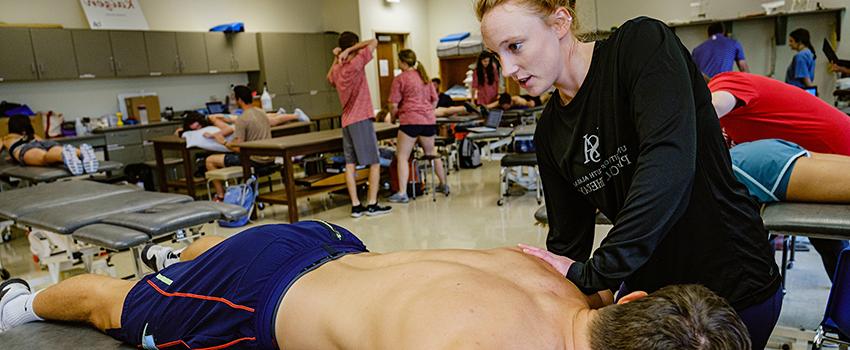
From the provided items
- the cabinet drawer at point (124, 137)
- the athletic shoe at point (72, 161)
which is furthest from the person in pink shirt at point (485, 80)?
the athletic shoe at point (72, 161)

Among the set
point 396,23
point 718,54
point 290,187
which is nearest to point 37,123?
point 290,187

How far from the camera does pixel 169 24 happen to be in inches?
283

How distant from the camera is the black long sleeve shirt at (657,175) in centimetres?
95

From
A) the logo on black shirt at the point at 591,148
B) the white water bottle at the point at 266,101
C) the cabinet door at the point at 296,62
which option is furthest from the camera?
the cabinet door at the point at 296,62

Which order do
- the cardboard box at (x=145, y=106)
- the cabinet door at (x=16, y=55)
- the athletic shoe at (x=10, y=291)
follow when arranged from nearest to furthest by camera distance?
the athletic shoe at (x=10, y=291) → the cabinet door at (x=16, y=55) → the cardboard box at (x=145, y=106)

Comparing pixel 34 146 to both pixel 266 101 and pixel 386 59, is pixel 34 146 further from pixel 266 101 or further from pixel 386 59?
pixel 386 59

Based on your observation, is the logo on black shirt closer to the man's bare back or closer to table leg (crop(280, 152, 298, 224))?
the man's bare back

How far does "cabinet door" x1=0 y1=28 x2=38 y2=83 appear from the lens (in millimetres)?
5668

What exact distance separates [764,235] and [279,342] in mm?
1040

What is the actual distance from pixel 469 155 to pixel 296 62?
10.4ft

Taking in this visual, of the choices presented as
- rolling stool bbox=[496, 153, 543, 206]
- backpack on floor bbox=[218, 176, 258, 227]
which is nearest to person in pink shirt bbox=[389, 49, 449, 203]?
rolling stool bbox=[496, 153, 543, 206]

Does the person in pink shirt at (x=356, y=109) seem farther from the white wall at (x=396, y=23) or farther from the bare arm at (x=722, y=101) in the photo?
the white wall at (x=396, y=23)

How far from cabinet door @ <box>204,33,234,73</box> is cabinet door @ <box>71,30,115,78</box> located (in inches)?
48.0

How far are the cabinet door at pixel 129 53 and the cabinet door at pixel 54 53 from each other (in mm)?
451
